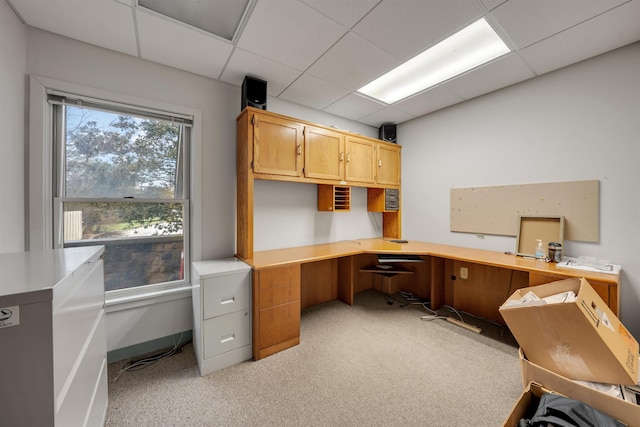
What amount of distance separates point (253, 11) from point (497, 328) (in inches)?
147

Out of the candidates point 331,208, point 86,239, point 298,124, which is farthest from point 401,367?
point 86,239

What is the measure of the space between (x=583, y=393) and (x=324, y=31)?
2804 mm

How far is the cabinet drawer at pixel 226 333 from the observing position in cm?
193

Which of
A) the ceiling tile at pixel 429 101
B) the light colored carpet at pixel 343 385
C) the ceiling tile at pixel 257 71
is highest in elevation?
the ceiling tile at pixel 429 101

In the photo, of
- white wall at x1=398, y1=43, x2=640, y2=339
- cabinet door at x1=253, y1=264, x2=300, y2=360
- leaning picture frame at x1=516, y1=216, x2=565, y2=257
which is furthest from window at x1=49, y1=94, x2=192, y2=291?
leaning picture frame at x1=516, y1=216, x2=565, y2=257

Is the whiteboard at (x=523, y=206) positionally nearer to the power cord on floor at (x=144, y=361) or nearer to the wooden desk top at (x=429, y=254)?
the wooden desk top at (x=429, y=254)

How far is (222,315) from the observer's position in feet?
6.55

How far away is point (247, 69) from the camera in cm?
232

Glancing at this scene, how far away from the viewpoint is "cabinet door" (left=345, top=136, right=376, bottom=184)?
318 centimetres

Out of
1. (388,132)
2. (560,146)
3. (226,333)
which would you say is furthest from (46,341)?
(388,132)

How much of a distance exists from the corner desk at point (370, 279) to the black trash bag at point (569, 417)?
3.65ft

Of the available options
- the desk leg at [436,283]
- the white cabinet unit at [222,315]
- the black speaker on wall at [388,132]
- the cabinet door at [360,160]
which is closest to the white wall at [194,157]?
the white cabinet unit at [222,315]

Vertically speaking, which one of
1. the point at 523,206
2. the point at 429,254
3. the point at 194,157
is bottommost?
the point at 429,254

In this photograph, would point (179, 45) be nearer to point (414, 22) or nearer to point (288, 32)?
point (288, 32)
